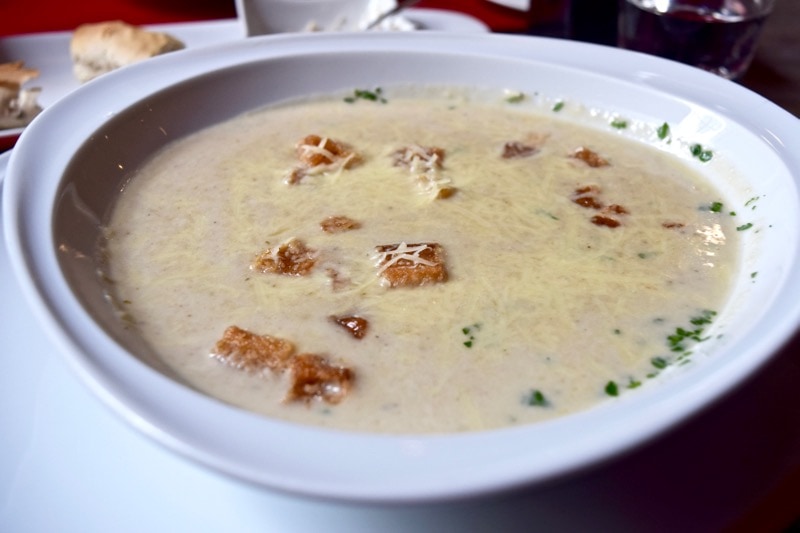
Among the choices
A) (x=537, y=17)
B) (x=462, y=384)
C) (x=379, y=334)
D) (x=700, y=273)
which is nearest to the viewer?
(x=462, y=384)

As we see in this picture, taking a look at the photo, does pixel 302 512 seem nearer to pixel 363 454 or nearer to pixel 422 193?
pixel 363 454

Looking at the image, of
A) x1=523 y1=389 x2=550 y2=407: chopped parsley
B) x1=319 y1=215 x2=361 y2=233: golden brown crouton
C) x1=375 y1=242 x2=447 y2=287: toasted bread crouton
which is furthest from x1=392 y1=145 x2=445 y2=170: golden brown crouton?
x1=523 y1=389 x2=550 y2=407: chopped parsley

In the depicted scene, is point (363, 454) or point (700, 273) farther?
point (700, 273)

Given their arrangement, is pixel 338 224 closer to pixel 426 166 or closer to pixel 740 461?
pixel 426 166

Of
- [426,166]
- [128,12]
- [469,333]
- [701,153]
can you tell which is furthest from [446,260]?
[128,12]

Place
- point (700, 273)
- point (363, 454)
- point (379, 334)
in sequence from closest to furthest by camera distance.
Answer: point (363, 454)
point (379, 334)
point (700, 273)

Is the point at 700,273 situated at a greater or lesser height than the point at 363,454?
lesser

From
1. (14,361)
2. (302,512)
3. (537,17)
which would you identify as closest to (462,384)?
(302,512)
